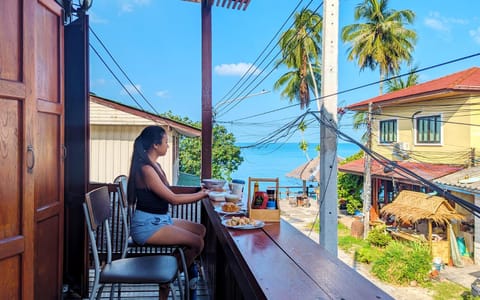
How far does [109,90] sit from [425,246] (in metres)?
9.22

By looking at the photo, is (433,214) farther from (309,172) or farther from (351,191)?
(309,172)

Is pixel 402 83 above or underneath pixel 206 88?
above

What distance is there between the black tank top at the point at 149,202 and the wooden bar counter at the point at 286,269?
638 mm

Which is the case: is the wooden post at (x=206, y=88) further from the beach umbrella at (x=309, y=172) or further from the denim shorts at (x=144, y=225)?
the beach umbrella at (x=309, y=172)

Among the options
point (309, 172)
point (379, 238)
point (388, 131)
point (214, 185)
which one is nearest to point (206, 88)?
point (214, 185)

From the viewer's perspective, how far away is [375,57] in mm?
17125

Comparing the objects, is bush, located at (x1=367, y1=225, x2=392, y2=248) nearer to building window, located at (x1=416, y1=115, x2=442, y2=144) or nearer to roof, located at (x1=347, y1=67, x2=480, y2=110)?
building window, located at (x1=416, y1=115, x2=442, y2=144)

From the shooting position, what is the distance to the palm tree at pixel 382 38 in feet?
56.5

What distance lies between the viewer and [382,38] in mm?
17391

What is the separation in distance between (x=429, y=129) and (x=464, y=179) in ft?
7.26

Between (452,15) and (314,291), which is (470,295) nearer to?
(314,291)

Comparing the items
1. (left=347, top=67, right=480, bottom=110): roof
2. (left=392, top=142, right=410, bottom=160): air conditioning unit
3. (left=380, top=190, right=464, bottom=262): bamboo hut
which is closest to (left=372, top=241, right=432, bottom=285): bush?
(left=380, top=190, right=464, bottom=262): bamboo hut

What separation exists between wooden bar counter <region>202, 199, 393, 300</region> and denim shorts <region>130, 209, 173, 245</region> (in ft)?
2.02

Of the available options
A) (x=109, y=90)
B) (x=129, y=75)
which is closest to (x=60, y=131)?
(x=129, y=75)
